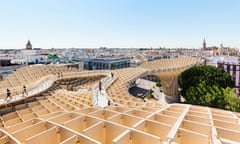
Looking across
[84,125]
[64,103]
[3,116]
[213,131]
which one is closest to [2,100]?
[3,116]

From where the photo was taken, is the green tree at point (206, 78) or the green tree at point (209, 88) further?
the green tree at point (206, 78)

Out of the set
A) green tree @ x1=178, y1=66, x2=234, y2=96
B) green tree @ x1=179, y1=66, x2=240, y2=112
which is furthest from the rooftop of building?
green tree @ x1=178, y1=66, x2=234, y2=96

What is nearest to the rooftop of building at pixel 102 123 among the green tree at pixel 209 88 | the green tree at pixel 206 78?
the green tree at pixel 209 88

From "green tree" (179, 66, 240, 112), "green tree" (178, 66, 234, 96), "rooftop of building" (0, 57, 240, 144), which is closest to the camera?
"rooftop of building" (0, 57, 240, 144)

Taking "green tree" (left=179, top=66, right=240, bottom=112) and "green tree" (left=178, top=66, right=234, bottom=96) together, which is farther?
"green tree" (left=178, top=66, right=234, bottom=96)

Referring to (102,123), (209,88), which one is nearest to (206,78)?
(209,88)

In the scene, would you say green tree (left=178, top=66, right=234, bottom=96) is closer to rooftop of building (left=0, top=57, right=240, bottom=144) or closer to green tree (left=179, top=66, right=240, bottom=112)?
green tree (left=179, top=66, right=240, bottom=112)

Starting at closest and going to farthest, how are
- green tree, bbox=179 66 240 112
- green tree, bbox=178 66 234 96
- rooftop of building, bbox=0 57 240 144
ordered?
rooftop of building, bbox=0 57 240 144, green tree, bbox=179 66 240 112, green tree, bbox=178 66 234 96

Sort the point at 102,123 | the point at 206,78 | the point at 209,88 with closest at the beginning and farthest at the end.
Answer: the point at 102,123 → the point at 209,88 → the point at 206,78

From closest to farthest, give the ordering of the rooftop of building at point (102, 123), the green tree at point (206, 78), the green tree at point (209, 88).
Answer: the rooftop of building at point (102, 123) < the green tree at point (209, 88) < the green tree at point (206, 78)

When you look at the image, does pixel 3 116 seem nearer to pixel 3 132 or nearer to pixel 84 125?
pixel 3 132

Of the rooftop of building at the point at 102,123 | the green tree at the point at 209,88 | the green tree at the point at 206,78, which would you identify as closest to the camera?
the rooftop of building at the point at 102,123

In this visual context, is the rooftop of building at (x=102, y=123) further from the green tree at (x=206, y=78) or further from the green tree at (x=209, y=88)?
the green tree at (x=206, y=78)

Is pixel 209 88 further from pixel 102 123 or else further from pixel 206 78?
pixel 102 123
